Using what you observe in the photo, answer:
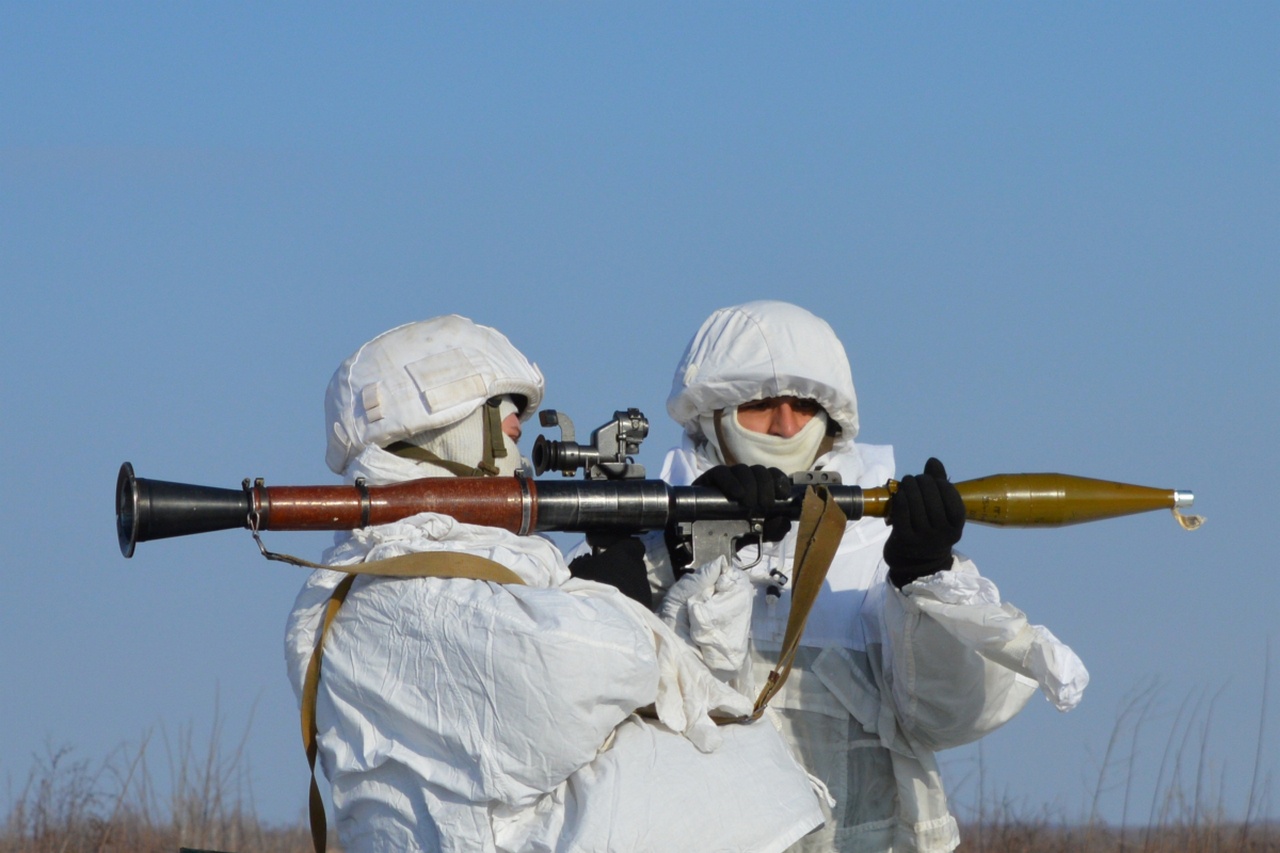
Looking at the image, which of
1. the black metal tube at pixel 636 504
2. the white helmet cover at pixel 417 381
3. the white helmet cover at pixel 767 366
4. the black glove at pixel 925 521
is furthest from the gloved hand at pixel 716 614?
the white helmet cover at pixel 767 366

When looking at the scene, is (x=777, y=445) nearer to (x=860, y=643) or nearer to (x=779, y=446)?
(x=779, y=446)

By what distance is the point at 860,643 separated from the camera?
7535mm

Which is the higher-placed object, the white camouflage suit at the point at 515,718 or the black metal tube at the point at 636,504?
the black metal tube at the point at 636,504

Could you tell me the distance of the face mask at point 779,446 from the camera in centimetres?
775

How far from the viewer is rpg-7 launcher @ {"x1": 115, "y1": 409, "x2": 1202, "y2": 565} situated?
19.2ft

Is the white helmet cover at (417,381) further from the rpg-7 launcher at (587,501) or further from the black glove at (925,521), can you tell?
the black glove at (925,521)

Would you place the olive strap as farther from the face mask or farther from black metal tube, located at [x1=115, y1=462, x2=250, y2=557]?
the face mask

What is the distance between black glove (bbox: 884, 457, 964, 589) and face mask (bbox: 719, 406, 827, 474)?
0.98 m

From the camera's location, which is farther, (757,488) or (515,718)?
(757,488)

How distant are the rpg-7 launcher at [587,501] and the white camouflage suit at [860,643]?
340mm

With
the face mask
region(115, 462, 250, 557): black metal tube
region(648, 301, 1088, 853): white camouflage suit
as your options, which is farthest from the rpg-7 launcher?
the face mask

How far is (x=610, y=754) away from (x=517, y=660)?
0.43 meters

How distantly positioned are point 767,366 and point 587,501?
5.03 ft

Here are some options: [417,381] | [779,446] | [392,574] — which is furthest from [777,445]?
[392,574]
